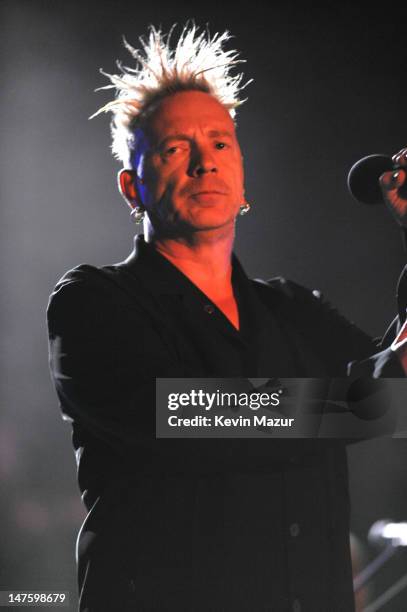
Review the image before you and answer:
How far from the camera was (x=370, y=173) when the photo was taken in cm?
157

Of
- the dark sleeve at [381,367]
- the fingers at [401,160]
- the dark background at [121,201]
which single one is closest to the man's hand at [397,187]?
the fingers at [401,160]

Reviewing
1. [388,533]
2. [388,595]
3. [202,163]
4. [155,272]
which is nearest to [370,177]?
[202,163]

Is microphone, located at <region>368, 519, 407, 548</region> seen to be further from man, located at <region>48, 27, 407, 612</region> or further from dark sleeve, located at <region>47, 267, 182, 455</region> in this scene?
dark sleeve, located at <region>47, 267, 182, 455</region>

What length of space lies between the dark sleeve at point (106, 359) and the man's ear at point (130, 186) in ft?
1.09

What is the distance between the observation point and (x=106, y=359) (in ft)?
4.61

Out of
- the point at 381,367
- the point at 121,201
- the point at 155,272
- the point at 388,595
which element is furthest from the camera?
the point at 121,201

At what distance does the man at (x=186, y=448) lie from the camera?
1.42m

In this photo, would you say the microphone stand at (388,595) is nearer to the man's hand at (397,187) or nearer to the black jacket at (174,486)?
the black jacket at (174,486)

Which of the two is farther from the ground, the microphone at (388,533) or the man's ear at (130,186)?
the man's ear at (130,186)

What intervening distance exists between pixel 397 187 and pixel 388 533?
954 millimetres

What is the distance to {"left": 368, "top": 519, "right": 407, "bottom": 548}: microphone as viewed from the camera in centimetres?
194

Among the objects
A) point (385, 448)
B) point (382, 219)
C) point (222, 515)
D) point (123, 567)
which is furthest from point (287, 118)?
point (123, 567)

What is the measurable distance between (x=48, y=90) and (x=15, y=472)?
1086 millimetres

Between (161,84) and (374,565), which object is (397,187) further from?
(374,565)
